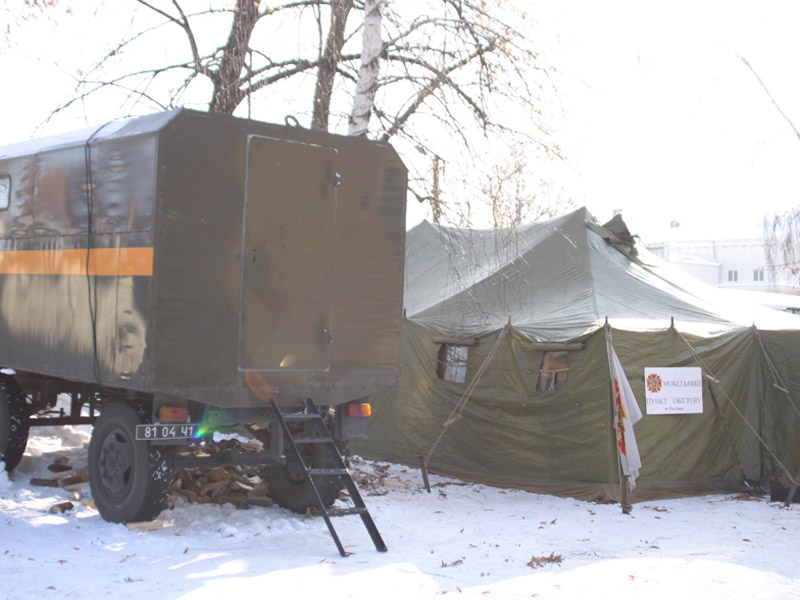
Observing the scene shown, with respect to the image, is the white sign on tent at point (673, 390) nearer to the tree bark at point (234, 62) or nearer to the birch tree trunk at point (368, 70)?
the birch tree trunk at point (368, 70)

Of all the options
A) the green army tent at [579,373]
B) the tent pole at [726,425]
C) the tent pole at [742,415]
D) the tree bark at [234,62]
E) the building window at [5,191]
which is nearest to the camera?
the building window at [5,191]

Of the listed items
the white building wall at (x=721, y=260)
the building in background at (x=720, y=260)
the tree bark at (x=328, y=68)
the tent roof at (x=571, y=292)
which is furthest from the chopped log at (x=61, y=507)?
the white building wall at (x=721, y=260)

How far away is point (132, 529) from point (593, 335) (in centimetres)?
557

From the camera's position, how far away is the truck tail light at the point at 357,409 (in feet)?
24.5

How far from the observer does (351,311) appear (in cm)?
729

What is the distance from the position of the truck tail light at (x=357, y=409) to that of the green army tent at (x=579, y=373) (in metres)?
2.88

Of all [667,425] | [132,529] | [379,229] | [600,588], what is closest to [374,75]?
[379,229]

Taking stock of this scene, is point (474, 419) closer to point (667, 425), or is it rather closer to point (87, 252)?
point (667, 425)

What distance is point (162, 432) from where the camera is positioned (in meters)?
6.59

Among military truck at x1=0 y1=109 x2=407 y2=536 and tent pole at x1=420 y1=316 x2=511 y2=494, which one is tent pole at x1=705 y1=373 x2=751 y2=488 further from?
military truck at x1=0 y1=109 x2=407 y2=536

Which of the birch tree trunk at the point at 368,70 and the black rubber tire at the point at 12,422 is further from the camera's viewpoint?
the birch tree trunk at the point at 368,70

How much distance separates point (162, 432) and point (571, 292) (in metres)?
6.32

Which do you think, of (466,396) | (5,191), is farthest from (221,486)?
(466,396)

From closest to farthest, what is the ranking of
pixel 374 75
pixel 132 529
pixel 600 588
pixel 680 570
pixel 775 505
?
pixel 600 588, pixel 680 570, pixel 132 529, pixel 775 505, pixel 374 75
